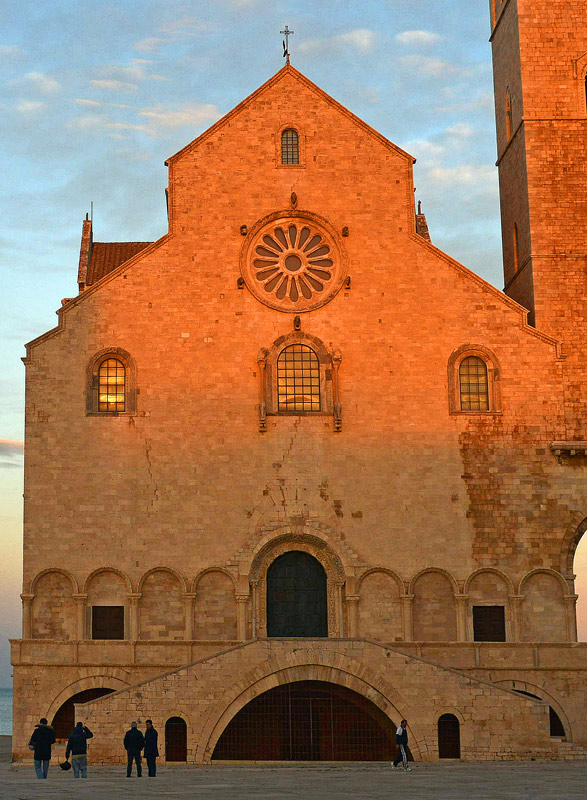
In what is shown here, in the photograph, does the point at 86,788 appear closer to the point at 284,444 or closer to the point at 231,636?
the point at 231,636

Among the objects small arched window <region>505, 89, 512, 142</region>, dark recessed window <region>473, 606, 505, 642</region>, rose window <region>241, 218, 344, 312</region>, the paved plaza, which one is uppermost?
small arched window <region>505, 89, 512, 142</region>

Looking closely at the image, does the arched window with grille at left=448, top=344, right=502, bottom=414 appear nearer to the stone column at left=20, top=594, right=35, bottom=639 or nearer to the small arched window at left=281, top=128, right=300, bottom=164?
the small arched window at left=281, top=128, right=300, bottom=164

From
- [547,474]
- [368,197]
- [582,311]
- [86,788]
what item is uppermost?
[368,197]

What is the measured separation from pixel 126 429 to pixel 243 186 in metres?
Result: 8.32

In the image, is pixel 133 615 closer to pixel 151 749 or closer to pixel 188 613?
pixel 188 613

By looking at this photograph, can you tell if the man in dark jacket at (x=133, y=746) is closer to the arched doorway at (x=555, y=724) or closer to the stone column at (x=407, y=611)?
the stone column at (x=407, y=611)

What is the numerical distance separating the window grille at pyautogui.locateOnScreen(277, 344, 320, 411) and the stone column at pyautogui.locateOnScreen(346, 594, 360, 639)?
565 cm

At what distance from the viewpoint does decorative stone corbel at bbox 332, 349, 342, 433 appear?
36594 mm

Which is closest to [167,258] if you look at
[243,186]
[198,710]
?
[243,186]

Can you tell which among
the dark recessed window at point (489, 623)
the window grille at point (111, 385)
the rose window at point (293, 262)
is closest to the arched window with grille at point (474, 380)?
the rose window at point (293, 262)

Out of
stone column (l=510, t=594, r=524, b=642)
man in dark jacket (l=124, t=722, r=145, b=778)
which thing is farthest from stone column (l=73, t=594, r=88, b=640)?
stone column (l=510, t=594, r=524, b=642)

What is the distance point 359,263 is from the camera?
37906mm

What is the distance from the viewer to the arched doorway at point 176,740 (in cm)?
3117

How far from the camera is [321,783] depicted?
24.7 metres
